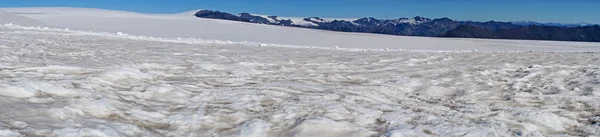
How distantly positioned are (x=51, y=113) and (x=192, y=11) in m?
80.2

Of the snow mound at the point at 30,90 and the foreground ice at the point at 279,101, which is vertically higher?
Result: the snow mound at the point at 30,90

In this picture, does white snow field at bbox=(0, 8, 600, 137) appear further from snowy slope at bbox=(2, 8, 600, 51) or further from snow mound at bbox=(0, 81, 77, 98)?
snowy slope at bbox=(2, 8, 600, 51)

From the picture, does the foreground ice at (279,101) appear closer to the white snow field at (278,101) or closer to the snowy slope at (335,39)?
the white snow field at (278,101)

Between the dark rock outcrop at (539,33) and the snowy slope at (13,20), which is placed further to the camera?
the dark rock outcrop at (539,33)

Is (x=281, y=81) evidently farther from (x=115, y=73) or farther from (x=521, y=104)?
(x=521, y=104)

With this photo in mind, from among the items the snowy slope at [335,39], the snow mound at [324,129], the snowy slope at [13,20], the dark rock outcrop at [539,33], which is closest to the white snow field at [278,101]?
the snow mound at [324,129]

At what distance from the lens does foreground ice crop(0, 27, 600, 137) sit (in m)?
3.62

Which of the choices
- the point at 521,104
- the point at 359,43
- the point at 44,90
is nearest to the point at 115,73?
the point at 44,90

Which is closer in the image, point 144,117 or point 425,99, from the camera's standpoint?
point 144,117

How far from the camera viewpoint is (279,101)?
4.63 m

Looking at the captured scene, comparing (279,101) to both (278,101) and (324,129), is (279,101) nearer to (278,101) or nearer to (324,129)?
(278,101)

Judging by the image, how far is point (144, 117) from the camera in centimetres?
384

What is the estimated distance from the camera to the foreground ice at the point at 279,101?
3.62m

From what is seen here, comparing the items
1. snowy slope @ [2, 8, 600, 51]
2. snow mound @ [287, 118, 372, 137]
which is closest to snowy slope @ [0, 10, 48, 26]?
snowy slope @ [2, 8, 600, 51]
